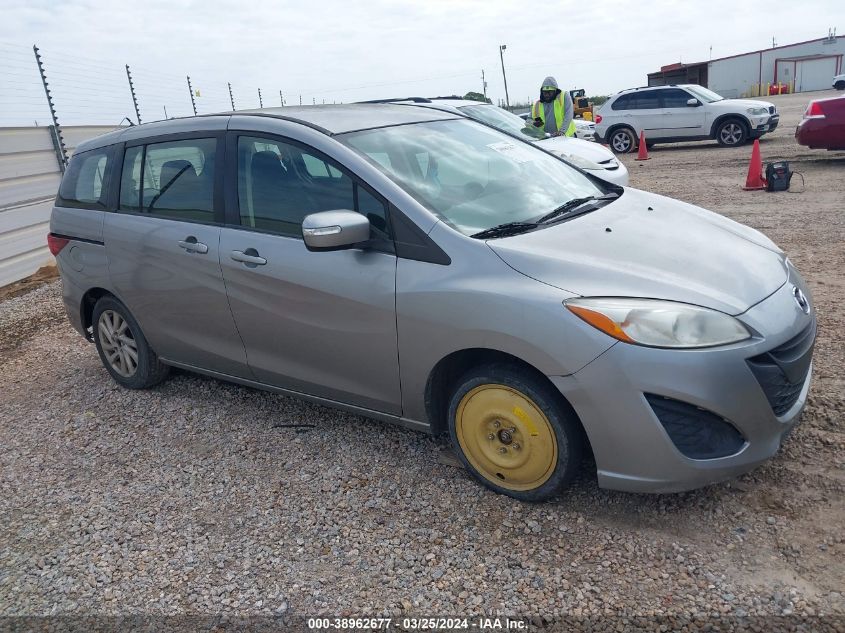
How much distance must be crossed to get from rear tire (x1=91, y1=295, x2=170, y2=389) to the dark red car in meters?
A: 11.6

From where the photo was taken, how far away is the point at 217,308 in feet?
12.8

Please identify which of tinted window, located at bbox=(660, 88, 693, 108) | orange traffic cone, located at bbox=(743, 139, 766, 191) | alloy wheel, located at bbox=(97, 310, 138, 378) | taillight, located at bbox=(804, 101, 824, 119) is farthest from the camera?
tinted window, located at bbox=(660, 88, 693, 108)

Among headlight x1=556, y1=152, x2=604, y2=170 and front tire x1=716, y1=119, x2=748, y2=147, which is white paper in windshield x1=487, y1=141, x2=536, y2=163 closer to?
headlight x1=556, y1=152, x2=604, y2=170

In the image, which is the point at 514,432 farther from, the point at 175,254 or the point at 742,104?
the point at 742,104

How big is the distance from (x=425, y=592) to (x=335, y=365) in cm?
127

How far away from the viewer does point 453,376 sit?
3.21m

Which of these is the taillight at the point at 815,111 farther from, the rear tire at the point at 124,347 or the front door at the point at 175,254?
the rear tire at the point at 124,347

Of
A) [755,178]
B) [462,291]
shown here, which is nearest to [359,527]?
[462,291]

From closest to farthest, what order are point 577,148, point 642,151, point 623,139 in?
point 577,148, point 642,151, point 623,139

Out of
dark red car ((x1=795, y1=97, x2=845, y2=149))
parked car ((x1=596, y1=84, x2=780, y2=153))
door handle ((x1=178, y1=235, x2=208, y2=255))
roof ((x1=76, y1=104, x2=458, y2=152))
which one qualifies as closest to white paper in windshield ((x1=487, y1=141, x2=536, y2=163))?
roof ((x1=76, y1=104, x2=458, y2=152))

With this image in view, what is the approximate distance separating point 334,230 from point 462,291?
637 mm

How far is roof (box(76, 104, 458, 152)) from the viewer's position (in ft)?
12.0

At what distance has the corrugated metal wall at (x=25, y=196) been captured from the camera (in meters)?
9.21

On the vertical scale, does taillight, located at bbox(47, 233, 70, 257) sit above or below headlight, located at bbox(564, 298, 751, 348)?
above
